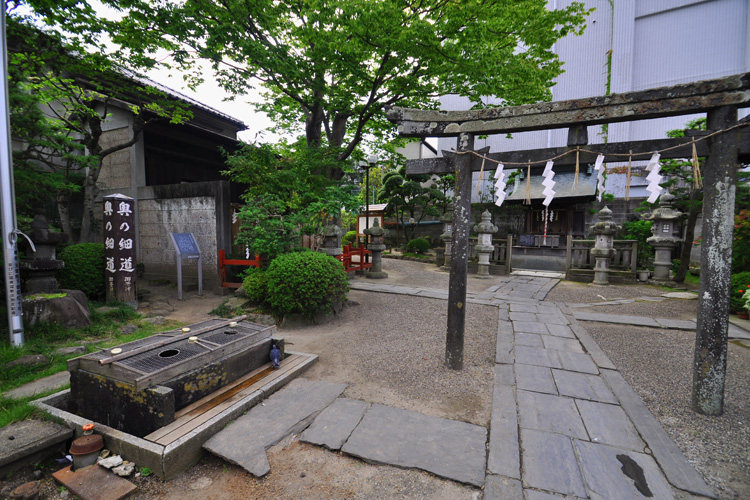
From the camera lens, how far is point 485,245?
13109 millimetres

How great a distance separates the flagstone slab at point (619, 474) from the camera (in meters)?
2.34

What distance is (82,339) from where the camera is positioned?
215 inches

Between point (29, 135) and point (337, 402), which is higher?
point (29, 135)

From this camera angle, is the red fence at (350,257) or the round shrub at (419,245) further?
the round shrub at (419,245)

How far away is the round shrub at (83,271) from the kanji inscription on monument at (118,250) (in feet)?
1.30

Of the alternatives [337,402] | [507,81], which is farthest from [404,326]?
[507,81]

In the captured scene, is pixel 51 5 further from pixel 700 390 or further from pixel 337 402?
pixel 700 390

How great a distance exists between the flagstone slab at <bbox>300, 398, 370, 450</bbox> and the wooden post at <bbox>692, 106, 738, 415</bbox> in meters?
3.71

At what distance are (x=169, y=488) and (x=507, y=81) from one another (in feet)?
36.4

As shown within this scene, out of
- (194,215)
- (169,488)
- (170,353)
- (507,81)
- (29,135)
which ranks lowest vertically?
(169,488)

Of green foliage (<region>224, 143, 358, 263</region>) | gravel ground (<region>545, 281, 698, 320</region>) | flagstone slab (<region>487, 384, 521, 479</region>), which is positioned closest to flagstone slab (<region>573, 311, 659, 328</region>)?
gravel ground (<region>545, 281, 698, 320</region>)

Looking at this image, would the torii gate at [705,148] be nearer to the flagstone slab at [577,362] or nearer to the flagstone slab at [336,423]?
the flagstone slab at [577,362]

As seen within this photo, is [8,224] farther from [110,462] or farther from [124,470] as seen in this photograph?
[124,470]

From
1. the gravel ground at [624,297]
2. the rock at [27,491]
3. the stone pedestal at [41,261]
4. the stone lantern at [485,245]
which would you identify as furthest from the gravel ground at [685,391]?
the stone pedestal at [41,261]
